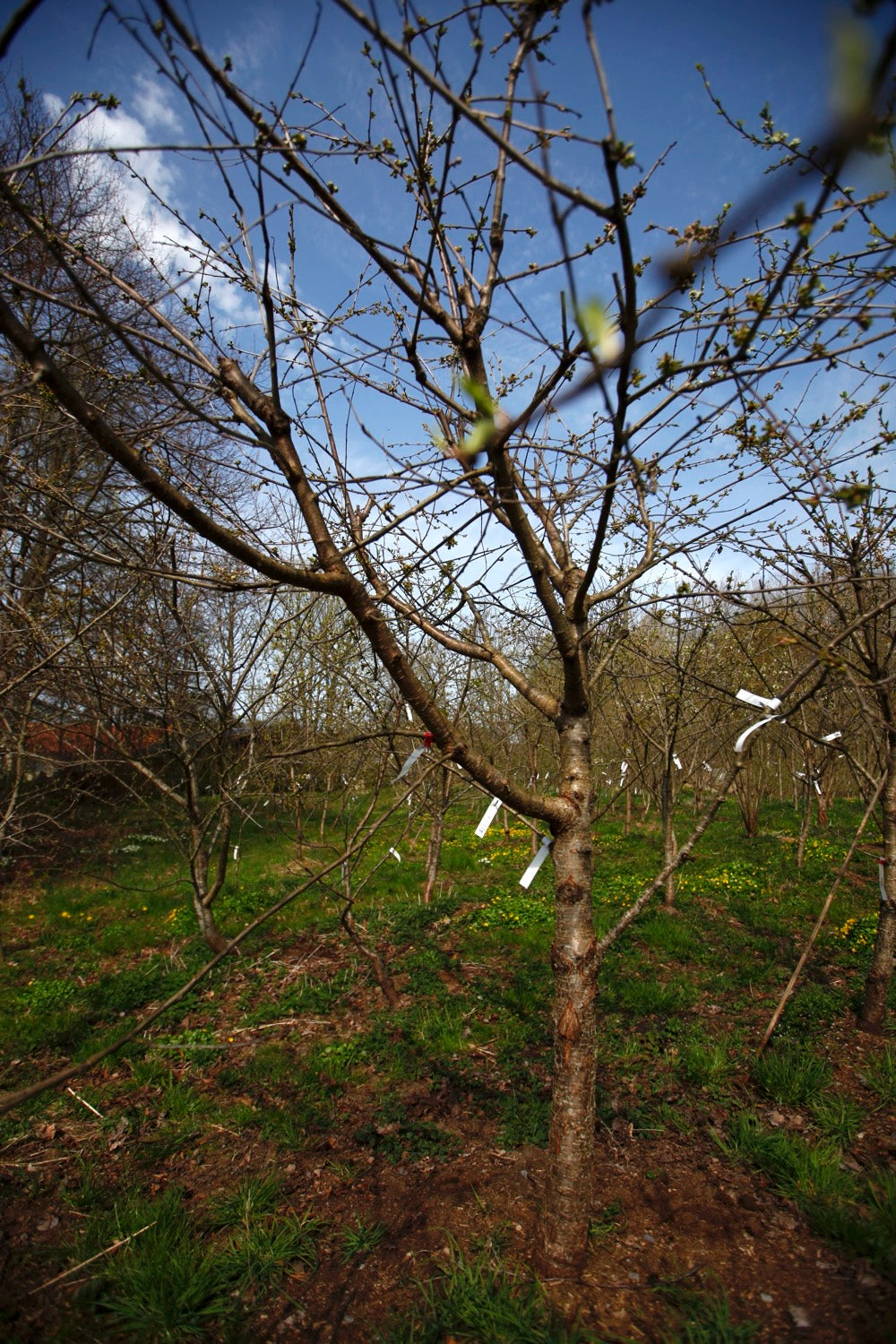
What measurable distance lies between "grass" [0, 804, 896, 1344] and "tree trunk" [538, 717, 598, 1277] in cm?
20

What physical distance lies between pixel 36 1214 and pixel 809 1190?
322cm

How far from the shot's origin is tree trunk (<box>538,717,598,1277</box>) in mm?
2215

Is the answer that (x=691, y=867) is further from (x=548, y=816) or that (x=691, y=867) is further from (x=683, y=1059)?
(x=548, y=816)

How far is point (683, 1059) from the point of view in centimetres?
359

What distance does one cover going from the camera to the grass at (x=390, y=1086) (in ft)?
7.45

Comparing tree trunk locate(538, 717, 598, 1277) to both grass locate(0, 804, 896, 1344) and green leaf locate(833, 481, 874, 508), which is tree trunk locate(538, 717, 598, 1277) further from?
green leaf locate(833, 481, 874, 508)

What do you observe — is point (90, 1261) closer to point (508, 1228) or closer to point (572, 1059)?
point (508, 1228)

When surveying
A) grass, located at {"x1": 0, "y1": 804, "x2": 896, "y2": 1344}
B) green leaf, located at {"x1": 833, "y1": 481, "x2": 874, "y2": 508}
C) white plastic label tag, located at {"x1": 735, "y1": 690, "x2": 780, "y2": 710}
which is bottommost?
grass, located at {"x1": 0, "y1": 804, "x2": 896, "y2": 1344}

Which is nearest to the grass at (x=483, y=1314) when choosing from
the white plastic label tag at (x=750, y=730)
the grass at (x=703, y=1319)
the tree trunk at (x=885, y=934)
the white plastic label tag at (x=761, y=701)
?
the grass at (x=703, y=1319)

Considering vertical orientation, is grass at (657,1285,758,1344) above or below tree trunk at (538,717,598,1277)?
below

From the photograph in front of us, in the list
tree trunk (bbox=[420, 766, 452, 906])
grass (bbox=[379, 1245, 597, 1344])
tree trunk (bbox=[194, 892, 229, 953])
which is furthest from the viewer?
tree trunk (bbox=[420, 766, 452, 906])

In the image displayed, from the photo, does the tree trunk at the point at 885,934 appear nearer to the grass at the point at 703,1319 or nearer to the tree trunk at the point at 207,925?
the grass at the point at 703,1319

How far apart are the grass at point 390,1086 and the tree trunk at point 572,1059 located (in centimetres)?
20

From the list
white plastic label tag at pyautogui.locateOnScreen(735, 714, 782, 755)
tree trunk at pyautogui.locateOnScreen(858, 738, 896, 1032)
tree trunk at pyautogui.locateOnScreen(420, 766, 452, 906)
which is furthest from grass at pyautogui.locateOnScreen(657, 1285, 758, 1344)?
tree trunk at pyautogui.locateOnScreen(420, 766, 452, 906)
